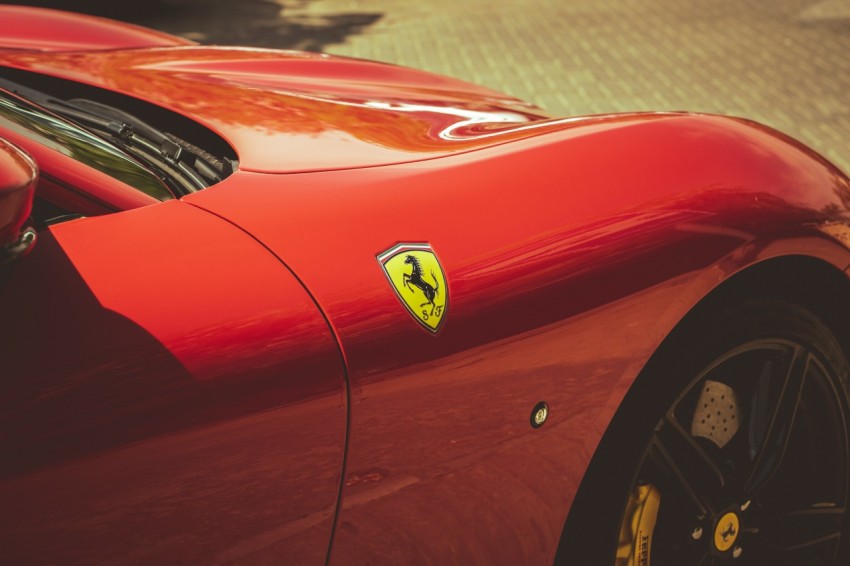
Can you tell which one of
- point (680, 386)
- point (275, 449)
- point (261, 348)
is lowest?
point (680, 386)

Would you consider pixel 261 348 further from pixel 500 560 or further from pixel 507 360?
pixel 500 560

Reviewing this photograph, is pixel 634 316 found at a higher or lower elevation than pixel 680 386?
higher

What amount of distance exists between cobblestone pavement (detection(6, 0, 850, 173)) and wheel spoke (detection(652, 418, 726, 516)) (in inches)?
147

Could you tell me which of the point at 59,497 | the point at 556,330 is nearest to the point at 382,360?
the point at 556,330

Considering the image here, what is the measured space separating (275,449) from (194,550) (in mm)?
162

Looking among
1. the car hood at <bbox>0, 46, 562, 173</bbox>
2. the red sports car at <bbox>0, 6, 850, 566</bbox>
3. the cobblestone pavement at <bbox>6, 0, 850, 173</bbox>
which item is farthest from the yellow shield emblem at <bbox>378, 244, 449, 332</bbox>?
the cobblestone pavement at <bbox>6, 0, 850, 173</bbox>

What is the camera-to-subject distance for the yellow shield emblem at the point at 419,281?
57.4 inches

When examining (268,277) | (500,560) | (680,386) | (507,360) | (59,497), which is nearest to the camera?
(59,497)

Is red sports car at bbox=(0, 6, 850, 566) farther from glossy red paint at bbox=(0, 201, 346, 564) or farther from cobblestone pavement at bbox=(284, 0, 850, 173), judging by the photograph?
cobblestone pavement at bbox=(284, 0, 850, 173)

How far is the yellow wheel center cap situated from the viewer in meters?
1.99

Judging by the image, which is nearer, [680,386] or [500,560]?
[500,560]

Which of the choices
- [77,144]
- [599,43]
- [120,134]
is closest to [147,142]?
[120,134]

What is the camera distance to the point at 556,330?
1601 mm

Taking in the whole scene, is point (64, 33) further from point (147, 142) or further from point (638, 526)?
point (638, 526)
